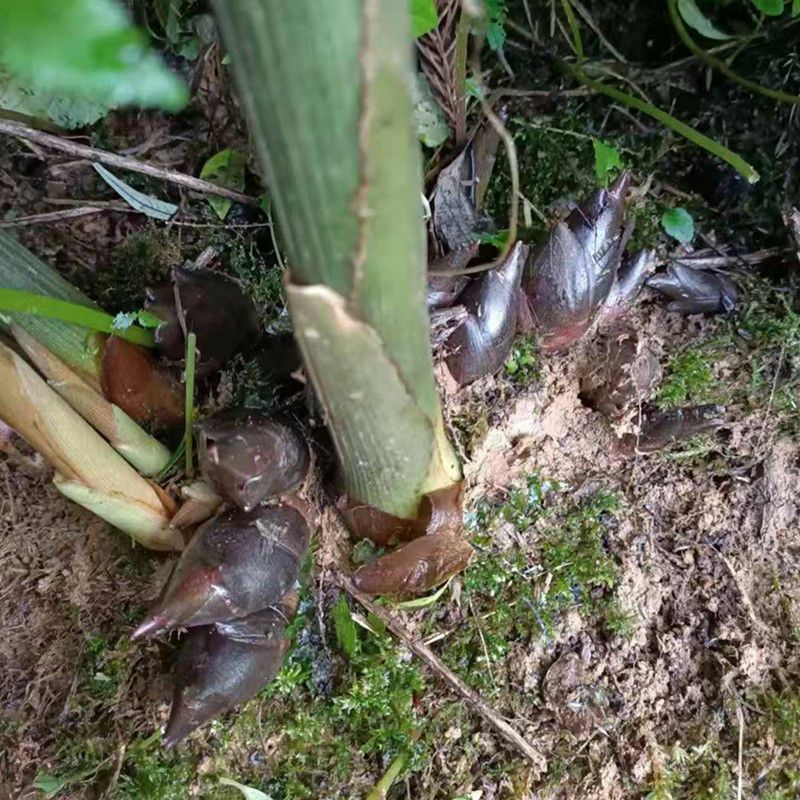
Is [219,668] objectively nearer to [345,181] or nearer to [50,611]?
[50,611]

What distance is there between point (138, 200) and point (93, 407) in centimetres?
38

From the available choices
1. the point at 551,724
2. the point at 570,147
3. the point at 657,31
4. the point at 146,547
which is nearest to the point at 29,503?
the point at 146,547

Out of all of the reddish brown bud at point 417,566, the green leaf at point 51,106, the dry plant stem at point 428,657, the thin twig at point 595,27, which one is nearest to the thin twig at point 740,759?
the dry plant stem at point 428,657

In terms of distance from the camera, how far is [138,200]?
1233 millimetres

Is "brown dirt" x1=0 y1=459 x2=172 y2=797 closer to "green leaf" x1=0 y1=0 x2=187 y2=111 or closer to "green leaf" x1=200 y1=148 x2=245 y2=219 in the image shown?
"green leaf" x1=200 y1=148 x2=245 y2=219

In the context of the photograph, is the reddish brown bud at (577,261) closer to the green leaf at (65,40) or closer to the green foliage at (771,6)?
the green foliage at (771,6)

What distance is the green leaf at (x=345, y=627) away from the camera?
108 cm

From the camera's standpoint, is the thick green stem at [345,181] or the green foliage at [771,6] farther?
the green foliage at [771,6]

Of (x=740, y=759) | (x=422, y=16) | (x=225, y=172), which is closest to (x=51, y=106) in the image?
(x=225, y=172)

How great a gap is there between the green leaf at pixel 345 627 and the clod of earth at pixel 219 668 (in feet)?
0.34

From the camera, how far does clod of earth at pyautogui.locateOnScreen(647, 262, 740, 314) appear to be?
128 centimetres

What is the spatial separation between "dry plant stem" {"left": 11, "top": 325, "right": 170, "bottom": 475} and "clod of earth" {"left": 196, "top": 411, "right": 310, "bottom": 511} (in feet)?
0.37

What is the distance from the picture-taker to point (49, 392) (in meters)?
0.96

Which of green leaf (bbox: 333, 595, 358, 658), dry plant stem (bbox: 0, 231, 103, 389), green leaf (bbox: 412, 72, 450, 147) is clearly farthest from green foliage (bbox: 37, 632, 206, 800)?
green leaf (bbox: 412, 72, 450, 147)
